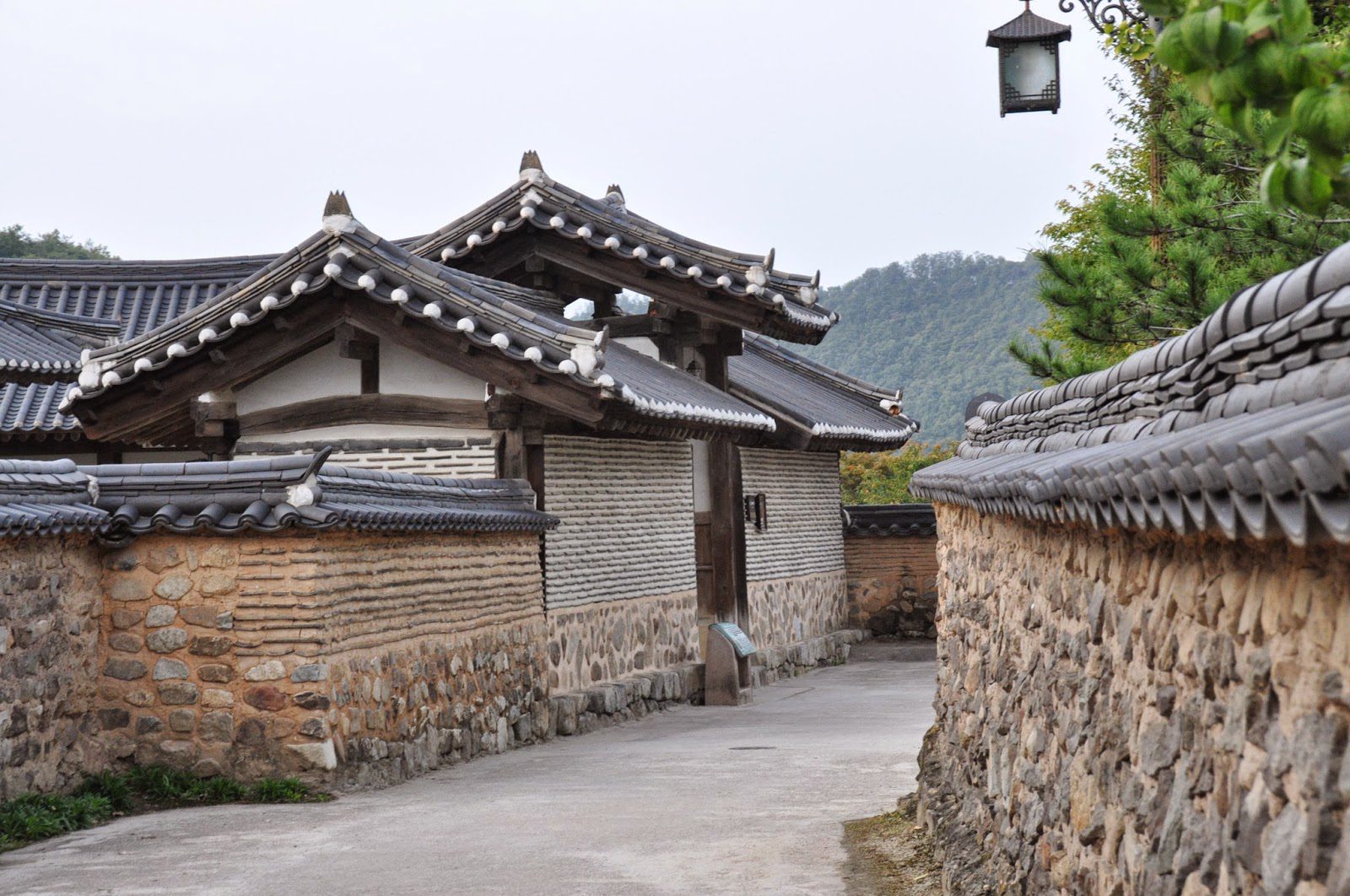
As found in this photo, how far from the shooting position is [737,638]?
17.7 metres

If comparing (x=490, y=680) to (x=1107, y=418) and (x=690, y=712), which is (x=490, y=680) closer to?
(x=690, y=712)

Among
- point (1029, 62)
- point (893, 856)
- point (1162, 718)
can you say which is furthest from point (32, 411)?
point (1162, 718)

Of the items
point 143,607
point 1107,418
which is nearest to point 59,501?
point 143,607

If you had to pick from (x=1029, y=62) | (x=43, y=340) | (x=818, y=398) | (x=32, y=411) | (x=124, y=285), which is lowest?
(x=32, y=411)

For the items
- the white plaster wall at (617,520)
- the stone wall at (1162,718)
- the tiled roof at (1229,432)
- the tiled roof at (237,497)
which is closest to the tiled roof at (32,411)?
the white plaster wall at (617,520)

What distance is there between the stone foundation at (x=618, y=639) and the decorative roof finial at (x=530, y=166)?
4.92m

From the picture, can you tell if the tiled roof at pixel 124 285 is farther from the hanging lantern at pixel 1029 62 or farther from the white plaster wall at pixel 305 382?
the hanging lantern at pixel 1029 62

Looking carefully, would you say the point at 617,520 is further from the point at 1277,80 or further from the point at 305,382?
the point at 1277,80

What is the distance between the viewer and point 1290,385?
2916 millimetres

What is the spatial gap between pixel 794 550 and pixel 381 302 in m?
10.1

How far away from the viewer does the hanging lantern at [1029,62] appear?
10.8 metres

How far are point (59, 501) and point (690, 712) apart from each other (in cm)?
844

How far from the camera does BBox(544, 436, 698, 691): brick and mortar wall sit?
47.9ft

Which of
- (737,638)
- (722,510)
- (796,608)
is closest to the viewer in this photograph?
(737,638)
